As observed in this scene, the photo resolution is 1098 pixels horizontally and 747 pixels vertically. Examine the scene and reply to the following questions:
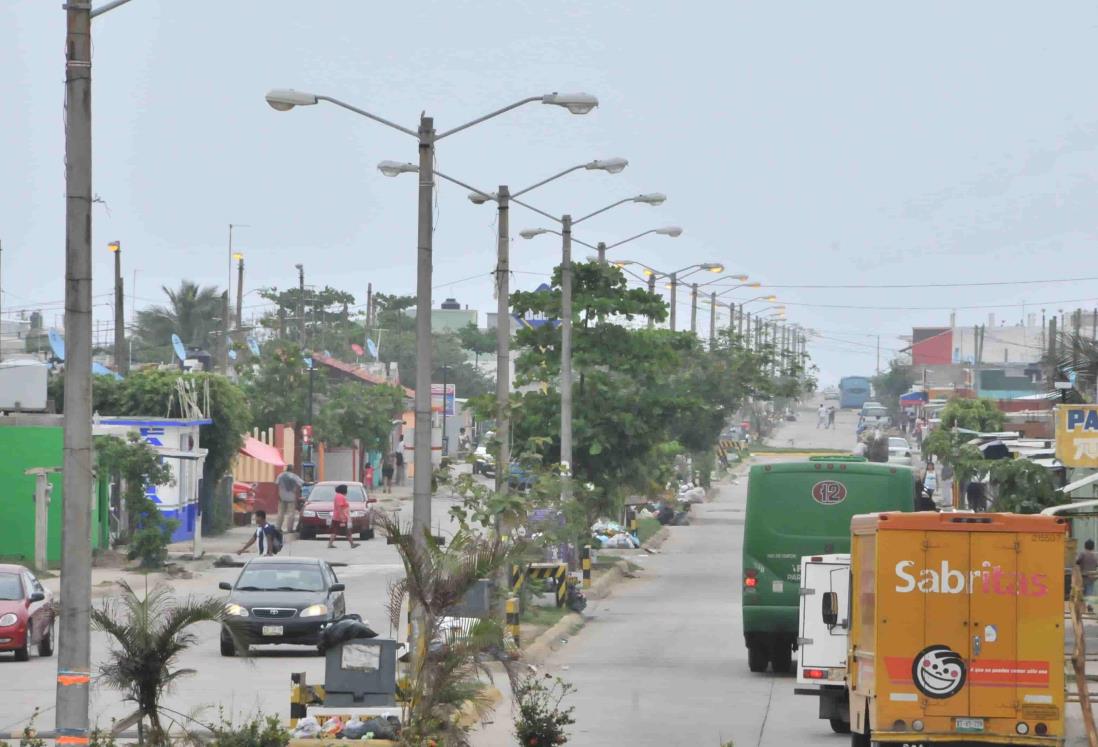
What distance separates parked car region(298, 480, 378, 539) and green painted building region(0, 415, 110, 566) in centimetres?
1299

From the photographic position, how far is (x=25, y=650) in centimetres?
2708

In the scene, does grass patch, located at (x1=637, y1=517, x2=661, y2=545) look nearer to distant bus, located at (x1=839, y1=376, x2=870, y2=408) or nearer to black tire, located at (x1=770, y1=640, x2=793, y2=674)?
black tire, located at (x1=770, y1=640, x2=793, y2=674)

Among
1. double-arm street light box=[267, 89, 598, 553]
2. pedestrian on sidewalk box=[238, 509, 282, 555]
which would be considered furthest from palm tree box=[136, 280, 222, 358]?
double-arm street light box=[267, 89, 598, 553]

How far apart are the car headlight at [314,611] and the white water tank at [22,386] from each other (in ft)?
65.6

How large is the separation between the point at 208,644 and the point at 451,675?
1559 centimetres

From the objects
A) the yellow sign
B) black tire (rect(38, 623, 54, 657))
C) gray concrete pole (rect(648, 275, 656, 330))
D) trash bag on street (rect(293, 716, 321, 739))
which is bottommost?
black tire (rect(38, 623, 54, 657))

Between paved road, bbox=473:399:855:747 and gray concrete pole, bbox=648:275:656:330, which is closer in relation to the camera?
paved road, bbox=473:399:855:747

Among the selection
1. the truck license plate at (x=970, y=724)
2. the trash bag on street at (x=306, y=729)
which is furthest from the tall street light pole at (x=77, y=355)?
the truck license plate at (x=970, y=724)

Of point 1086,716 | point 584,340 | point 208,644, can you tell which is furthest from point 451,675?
point 584,340

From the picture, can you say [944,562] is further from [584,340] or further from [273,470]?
[273,470]

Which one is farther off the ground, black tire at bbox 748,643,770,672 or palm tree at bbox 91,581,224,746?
palm tree at bbox 91,581,224,746

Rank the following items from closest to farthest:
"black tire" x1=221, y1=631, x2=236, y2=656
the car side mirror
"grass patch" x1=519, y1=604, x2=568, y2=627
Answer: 1. the car side mirror
2. "black tire" x1=221, y1=631, x2=236, y2=656
3. "grass patch" x1=519, y1=604, x2=568, y2=627

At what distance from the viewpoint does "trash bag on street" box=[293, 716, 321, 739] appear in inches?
659

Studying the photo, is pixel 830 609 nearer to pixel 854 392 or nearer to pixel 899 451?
pixel 899 451
